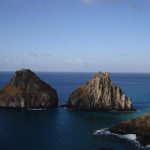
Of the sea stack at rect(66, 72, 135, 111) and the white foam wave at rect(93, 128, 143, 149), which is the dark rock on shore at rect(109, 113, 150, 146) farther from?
the sea stack at rect(66, 72, 135, 111)

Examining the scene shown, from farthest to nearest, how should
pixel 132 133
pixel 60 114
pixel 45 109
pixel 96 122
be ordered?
pixel 45 109, pixel 60 114, pixel 96 122, pixel 132 133

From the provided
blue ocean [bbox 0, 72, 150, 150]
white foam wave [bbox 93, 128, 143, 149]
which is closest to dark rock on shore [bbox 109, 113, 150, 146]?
white foam wave [bbox 93, 128, 143, 149]

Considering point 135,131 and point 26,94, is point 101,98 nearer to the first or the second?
point 26,94

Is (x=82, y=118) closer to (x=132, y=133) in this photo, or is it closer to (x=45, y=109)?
(x=45, y=109)

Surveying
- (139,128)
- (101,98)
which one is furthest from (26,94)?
(139,128)

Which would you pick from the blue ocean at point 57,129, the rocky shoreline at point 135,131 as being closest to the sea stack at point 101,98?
the blue ocean at point 57,129

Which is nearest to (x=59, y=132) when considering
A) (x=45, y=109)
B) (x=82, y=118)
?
(x=82, y=118)
